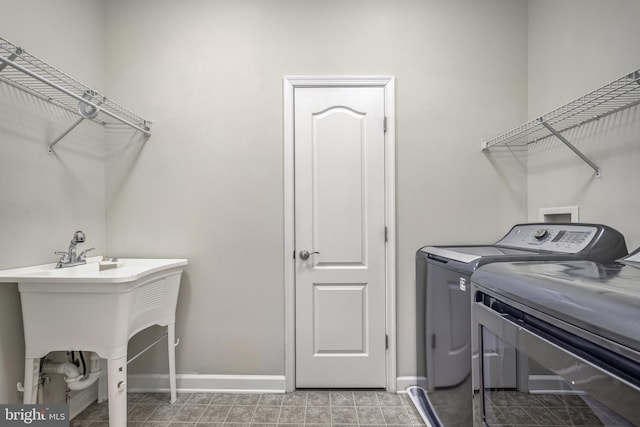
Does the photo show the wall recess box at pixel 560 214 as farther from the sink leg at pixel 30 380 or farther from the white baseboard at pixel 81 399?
the white baseboard at pixel 81 399

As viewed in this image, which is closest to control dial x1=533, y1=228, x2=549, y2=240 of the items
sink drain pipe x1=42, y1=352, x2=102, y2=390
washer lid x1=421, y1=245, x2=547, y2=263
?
washer lid x1=421, y1=245, x2=547, y2=263

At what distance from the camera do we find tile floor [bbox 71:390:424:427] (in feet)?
5.37

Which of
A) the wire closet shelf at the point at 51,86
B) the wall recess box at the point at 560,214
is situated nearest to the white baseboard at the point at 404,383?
the wall recess box at the point at 560,214

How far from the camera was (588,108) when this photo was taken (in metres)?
1.27

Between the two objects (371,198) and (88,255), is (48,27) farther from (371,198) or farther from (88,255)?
(371,198)

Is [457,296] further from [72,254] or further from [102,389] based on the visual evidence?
[102,389]

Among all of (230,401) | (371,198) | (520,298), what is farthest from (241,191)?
(520,298)

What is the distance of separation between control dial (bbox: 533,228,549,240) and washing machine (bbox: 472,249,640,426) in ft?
1.46

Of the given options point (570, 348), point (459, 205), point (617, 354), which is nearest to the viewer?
point (617, 354)

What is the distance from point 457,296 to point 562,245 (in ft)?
1.89

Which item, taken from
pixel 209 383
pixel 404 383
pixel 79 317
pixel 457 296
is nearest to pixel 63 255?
pixel 79 317

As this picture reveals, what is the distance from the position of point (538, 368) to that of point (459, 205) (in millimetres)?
1320

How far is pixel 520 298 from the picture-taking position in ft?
2.74

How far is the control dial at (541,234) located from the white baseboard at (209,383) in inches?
68.6
